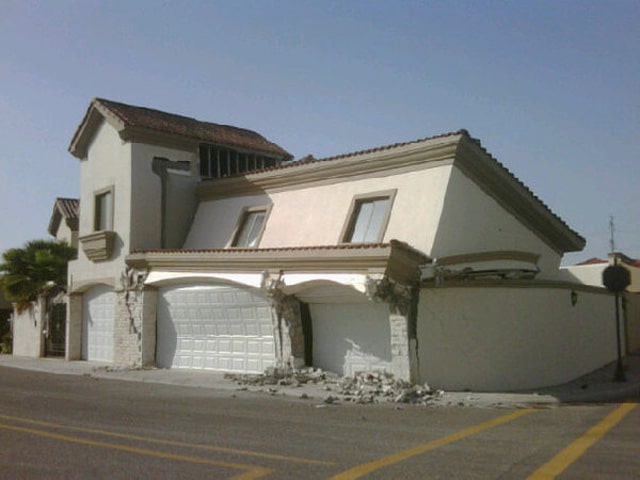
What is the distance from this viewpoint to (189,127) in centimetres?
2400

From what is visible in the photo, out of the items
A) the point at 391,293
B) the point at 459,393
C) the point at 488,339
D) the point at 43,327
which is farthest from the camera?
the point at 43,327

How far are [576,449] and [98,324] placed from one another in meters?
18.2

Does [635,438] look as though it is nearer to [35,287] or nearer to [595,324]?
[595,324]

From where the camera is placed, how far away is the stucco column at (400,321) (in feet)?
49.2

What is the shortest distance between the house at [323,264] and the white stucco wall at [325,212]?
45 mm

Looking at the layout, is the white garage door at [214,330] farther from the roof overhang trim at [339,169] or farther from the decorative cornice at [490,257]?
the decorative cornice at [490,257]

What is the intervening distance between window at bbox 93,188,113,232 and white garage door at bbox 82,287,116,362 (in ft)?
6.86

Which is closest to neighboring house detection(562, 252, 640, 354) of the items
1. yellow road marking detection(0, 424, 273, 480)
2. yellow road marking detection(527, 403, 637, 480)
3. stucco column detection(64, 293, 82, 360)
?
yellow road marking detection(527, 403, 637, 480)

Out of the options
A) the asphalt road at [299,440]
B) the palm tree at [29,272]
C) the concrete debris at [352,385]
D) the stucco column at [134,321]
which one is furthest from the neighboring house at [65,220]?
the asphalt road at [299,440]

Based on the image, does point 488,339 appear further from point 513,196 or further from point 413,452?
point 413,452

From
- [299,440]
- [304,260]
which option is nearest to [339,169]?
[304,260]

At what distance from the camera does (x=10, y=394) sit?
14.5 meters

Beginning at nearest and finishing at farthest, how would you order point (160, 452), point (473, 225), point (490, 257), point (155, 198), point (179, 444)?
point (160, 452)
point (179, 444)
point (473, 225)
point (490, 257)
point (155, 198)

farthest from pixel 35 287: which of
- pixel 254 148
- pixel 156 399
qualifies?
pixel 156 399
